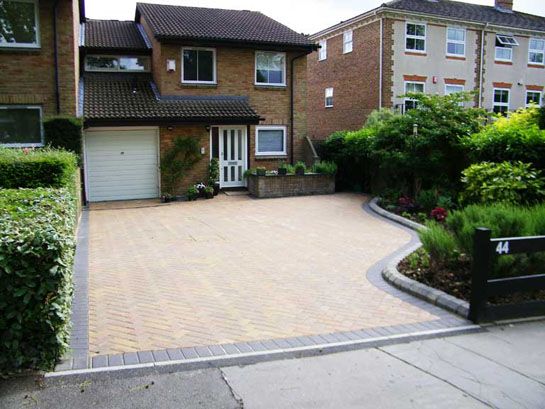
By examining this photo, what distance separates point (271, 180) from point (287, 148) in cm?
351

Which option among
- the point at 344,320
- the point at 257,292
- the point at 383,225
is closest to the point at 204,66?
the point at 383,225

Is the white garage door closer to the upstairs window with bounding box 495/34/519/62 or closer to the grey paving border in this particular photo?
the grey paving border

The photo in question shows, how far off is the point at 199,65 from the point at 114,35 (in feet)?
14.4

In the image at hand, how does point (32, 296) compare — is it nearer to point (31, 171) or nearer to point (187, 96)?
point (31, 171)

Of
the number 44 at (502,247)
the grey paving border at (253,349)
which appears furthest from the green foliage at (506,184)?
the grey paving border at (253,349)

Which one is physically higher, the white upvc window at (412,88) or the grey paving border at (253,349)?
the white upvc window at (412,88)

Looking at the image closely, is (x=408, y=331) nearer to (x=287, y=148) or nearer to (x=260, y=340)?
(x=260, y=340)

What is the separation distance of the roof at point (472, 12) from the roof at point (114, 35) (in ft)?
39.1

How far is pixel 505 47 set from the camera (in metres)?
29.3

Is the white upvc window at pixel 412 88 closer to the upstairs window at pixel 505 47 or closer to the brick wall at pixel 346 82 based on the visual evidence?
the brick wall at pixel 346 82

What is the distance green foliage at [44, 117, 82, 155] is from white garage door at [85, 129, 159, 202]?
164 cm

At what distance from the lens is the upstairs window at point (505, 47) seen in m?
29.0

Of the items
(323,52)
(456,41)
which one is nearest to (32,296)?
(456,41)

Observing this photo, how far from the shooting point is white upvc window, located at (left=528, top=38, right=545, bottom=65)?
30188 millimetres
